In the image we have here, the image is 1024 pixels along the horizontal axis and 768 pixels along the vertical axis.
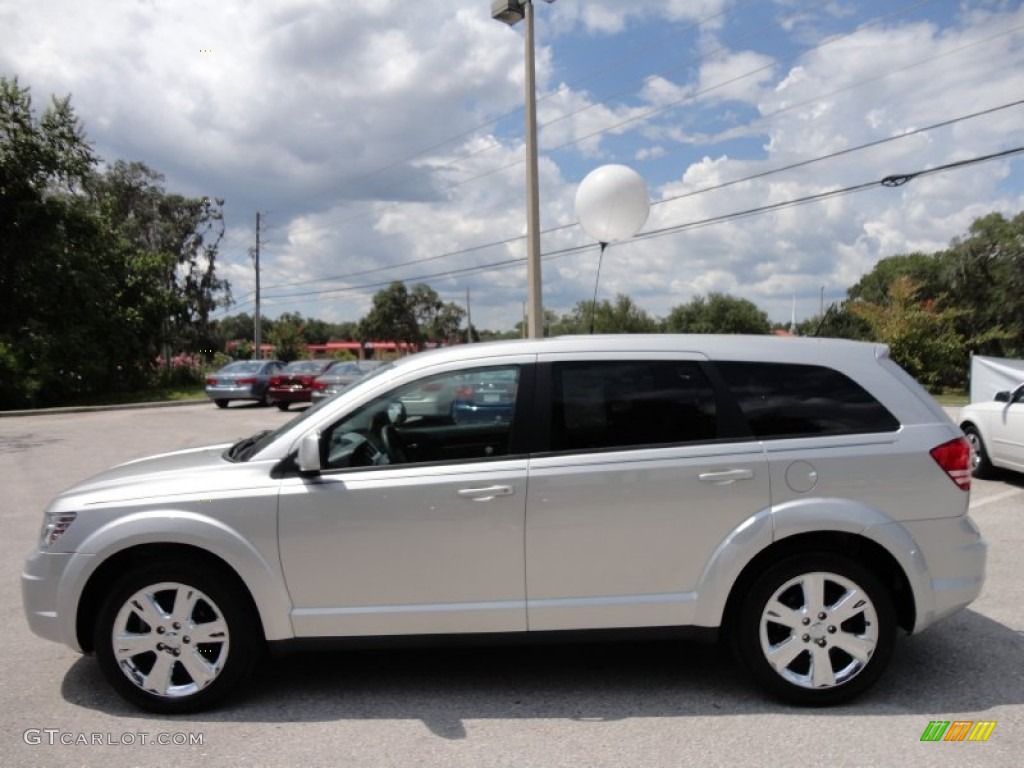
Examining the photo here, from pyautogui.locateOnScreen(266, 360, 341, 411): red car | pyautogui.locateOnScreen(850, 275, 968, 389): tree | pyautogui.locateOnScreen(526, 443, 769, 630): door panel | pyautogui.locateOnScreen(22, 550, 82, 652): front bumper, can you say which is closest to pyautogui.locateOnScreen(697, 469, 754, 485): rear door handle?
pyautogui.locateOnScreen(526, 443, 769, 630): door panel

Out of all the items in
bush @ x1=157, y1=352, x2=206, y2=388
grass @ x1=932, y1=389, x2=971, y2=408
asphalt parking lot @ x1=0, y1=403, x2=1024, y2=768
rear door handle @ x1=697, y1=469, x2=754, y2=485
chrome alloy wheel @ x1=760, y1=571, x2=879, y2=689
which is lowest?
asphalt parking lot @ x1=0, y1=403, x2=1024, y2=768

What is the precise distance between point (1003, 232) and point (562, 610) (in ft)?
163

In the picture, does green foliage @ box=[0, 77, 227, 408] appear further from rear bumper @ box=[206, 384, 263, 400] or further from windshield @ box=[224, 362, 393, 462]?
windshield @ box=[224, 362, 393, 462]

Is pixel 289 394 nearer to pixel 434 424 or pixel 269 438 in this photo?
pixel 269 438

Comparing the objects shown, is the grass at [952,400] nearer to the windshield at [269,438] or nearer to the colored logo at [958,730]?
the colored logo at [958,730]

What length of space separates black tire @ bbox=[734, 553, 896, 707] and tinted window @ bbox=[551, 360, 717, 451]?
2.56 feet

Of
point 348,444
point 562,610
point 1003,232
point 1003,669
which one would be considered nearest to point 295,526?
point 348,444

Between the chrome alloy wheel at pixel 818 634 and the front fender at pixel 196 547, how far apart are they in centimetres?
229

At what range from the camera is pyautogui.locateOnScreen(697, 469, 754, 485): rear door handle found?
3.48 metres

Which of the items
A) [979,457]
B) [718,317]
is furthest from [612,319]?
[979,457]

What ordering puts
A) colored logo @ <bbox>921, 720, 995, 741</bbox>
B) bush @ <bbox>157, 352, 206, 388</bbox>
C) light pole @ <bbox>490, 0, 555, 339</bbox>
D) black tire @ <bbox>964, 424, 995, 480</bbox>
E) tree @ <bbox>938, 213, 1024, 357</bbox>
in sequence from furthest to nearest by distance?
tree @ <bbox>938, 213, 1024, 357</bbox> → bush @ <bbox>157, 352, 206, 388</bbox> → light pole @ <bbox>490, 0, 555, 339</bbox> → black tire @ <bbox>964, 424, 995, 480</bbox> → colored logo @ <bbox>921, 720, 995, 741</bbox>

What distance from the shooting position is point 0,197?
2434 centimetres

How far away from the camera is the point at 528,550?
3.45 meters

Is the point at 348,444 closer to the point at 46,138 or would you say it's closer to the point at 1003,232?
the point at 46,138
